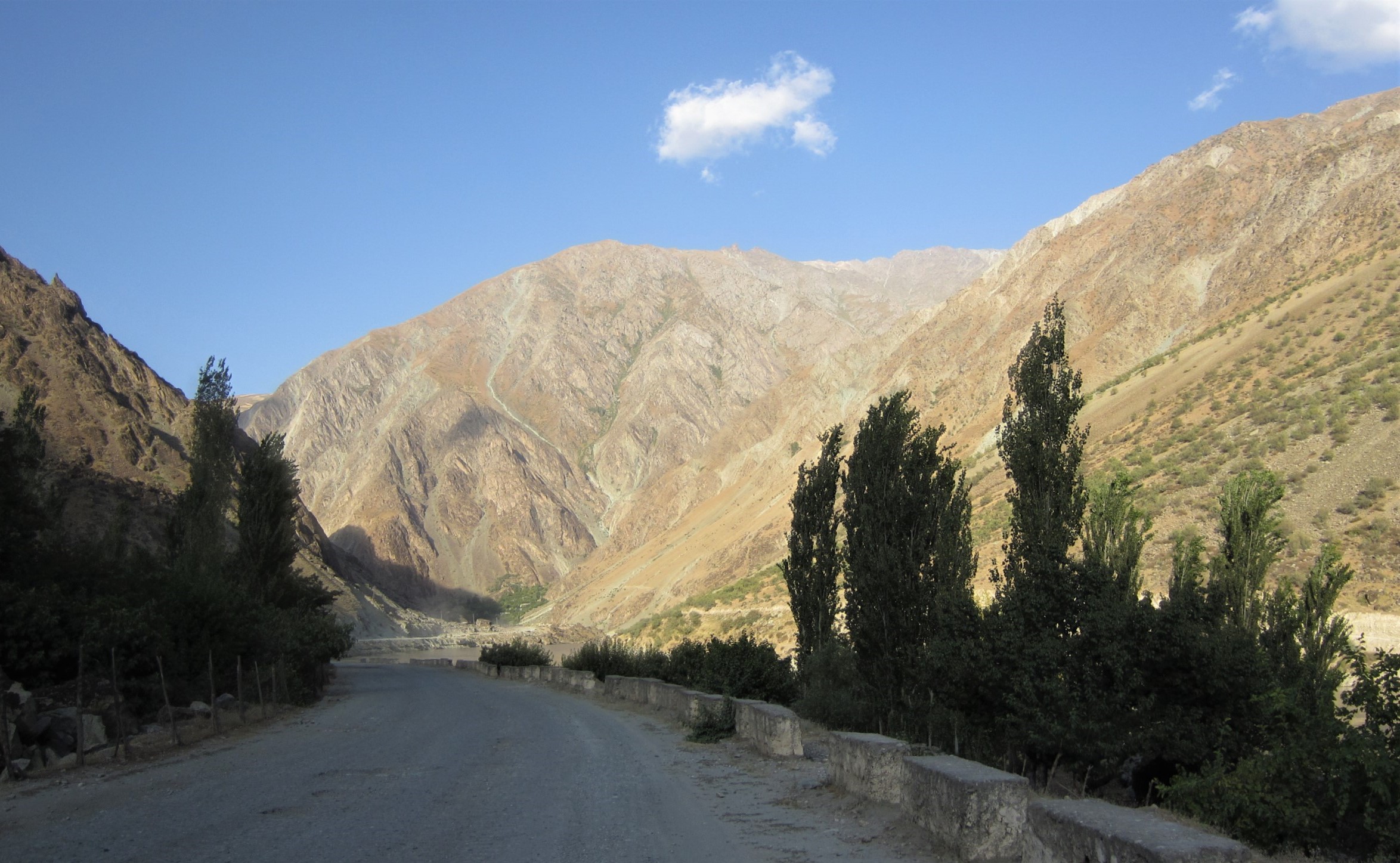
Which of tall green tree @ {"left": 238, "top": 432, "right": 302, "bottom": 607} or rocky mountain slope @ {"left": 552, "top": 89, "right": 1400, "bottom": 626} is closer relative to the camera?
tall green tree @ {"left": 238, "top": 432, "right": 302, "bottom": 607}

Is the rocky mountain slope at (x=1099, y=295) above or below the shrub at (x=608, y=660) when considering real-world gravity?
above

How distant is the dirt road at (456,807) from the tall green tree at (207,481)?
2305 cm

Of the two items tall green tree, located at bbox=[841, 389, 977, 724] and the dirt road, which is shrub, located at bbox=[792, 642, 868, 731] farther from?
the dirt road

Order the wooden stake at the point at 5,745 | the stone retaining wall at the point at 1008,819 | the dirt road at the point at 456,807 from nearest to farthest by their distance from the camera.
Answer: the stone retaining wall at the point at 1008,819 < the dirt road at the point at 456,807 < the wooden stake at the point at 5,745

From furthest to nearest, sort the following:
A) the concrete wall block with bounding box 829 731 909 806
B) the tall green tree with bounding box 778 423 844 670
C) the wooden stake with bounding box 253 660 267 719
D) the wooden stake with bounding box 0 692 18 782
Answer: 1. the tall green tree with bounding box 778 423 844 670
2. the wooden stake with bounding box 253 660 267 719
3. the wooden stake with bounding box 0 692 18 782
4. the concrete wall block with bounding box 829 731 909 806

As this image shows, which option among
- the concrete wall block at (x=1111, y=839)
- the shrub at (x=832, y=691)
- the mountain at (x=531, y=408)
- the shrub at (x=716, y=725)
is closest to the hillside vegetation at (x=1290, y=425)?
the shrub at (x=832, y=691)

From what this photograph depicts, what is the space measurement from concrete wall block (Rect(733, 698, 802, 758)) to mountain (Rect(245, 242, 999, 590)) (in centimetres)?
10210

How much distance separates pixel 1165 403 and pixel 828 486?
31684 millimetres

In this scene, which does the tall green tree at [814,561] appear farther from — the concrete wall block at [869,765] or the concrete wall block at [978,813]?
the concrete wall block at [978,813]

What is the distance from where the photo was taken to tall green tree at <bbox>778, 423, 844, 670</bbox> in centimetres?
2125

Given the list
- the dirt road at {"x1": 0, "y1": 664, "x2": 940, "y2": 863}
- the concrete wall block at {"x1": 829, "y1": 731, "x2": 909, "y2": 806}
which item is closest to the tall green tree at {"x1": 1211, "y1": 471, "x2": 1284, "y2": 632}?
the dirt road at {"x1": 0, "y1": 664, "x2": 940, "y2": 863}

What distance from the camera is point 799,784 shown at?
9492mm

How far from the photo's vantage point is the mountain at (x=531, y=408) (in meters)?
128

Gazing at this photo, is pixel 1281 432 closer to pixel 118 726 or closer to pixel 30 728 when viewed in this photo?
pixel 118 726
